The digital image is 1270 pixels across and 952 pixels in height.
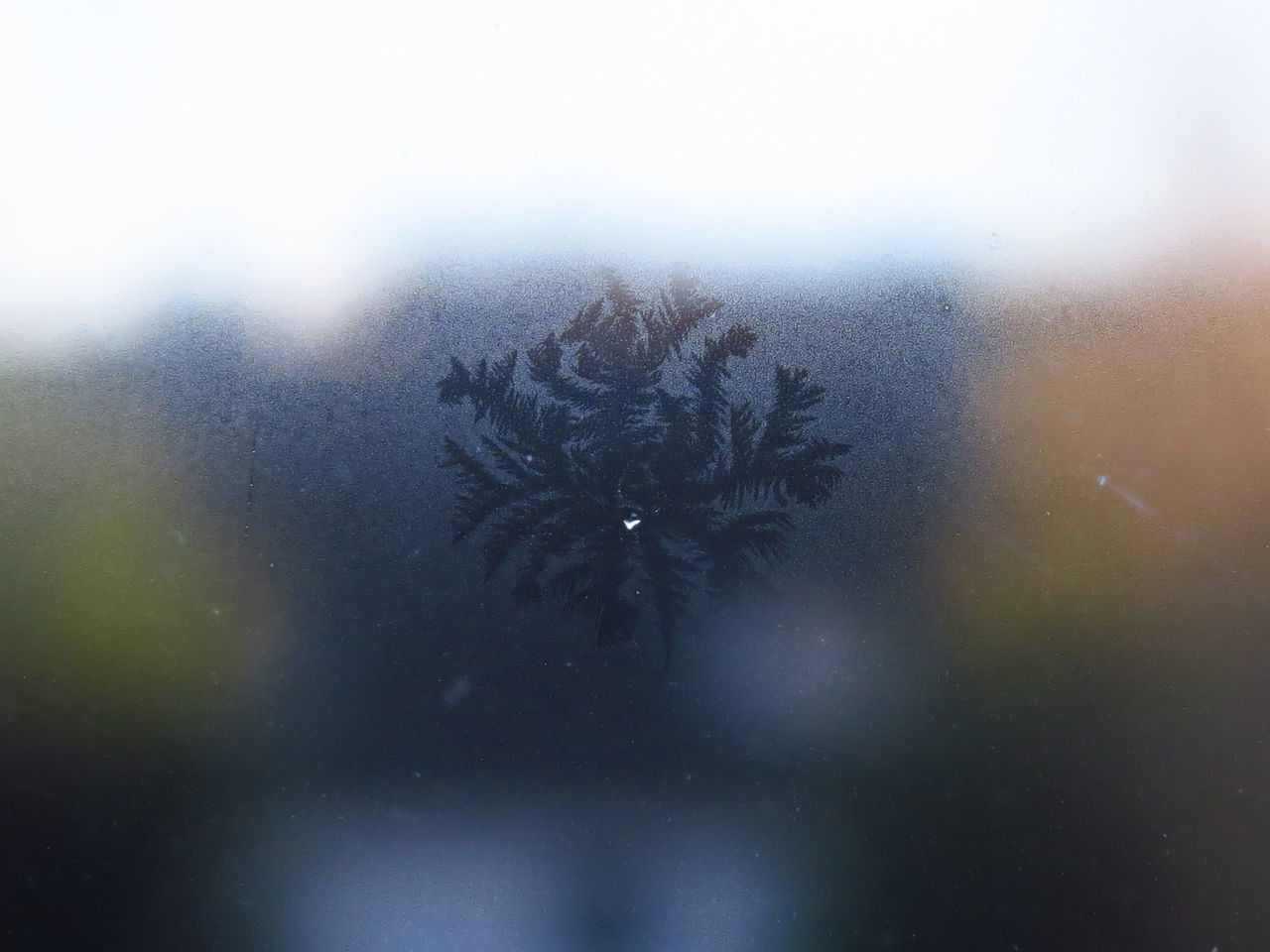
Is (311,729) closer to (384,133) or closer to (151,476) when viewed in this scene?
(151,476)

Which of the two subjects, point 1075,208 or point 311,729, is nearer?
point 311,729

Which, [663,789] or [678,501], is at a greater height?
[678,501]

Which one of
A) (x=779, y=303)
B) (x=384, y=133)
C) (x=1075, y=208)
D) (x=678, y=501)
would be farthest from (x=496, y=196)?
(x=1075, y=208)

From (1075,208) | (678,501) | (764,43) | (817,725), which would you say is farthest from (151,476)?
(1075,208)

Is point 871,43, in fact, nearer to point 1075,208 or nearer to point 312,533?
point 1075,208

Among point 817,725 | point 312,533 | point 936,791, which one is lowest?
point 936,791

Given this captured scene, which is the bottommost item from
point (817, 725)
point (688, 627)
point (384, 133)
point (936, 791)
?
point (936, 791)
